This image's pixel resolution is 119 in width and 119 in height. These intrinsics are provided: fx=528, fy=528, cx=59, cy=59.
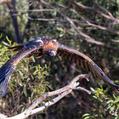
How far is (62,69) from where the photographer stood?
6332mm

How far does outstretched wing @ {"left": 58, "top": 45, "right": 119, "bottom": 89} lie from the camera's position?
3045mm

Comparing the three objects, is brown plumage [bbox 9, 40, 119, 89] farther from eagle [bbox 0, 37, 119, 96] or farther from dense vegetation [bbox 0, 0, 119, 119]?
dense vegetation [bbox 0, 0, 119, 119]

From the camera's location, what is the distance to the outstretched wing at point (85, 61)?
304 centimetres

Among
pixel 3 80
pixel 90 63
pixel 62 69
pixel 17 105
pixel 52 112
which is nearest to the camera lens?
pixel 3 80

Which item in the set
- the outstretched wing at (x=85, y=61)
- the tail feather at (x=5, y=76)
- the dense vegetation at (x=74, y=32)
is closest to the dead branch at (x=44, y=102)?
the outstretched wing at (x=85, y=61)

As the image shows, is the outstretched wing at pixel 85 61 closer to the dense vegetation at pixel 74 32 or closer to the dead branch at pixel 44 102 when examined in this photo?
the dead branch at pixel 44 102

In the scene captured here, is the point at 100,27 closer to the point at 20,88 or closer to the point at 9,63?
the point at 20,88

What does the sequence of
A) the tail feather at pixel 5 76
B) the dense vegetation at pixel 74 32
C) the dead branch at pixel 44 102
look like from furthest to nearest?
the dense vegetation at pixel 74 32 → the dead branch at pixel 44 102 → the tail feather at pixel 5 76

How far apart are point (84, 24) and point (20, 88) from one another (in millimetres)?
2622

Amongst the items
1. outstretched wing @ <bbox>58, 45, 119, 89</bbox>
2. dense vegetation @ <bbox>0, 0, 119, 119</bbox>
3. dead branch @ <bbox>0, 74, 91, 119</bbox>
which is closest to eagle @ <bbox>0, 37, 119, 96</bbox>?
outstretched wing @ <bbox>58, 45, 119, 89</bbox>

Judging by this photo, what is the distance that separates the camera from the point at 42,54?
3.02 metres

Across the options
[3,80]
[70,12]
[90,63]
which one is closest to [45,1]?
[70,12]

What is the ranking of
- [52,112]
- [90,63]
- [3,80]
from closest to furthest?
[3,80], [90,63], [52,112]

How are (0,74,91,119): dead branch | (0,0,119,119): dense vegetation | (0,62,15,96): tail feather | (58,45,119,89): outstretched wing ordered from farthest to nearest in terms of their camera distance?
(0,0,119,119): dense vegetation < (58,45,119,89): outstretched wing < (0,74,91,119): dead branch < (0,62,15,96): tail feather
